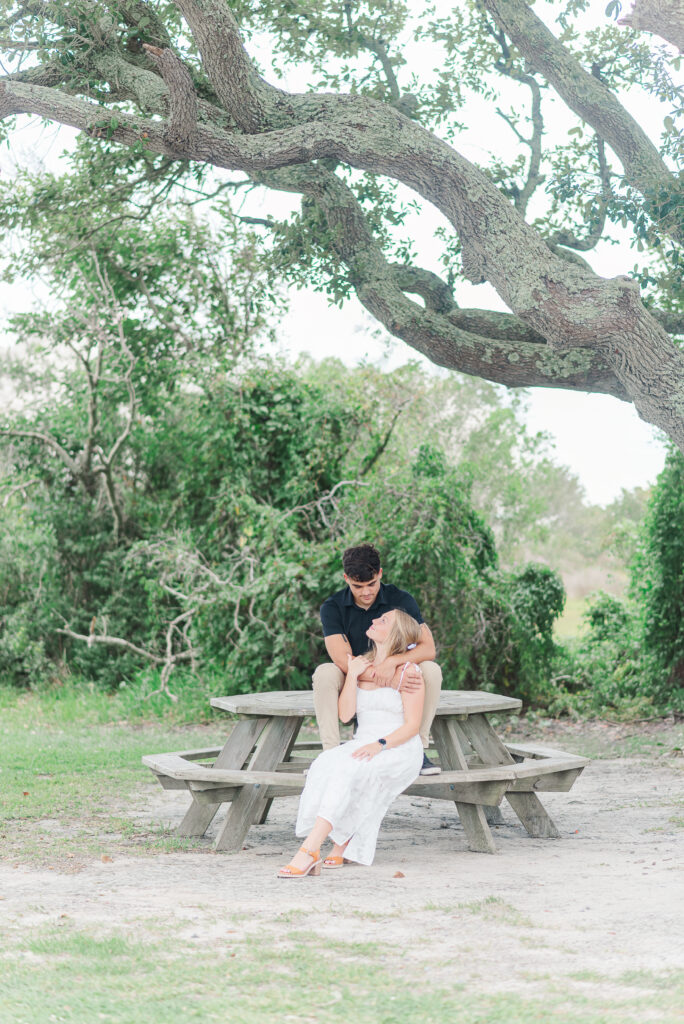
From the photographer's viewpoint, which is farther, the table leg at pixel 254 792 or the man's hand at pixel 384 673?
the table leg at pixel 254 792

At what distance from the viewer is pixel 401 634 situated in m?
5.71

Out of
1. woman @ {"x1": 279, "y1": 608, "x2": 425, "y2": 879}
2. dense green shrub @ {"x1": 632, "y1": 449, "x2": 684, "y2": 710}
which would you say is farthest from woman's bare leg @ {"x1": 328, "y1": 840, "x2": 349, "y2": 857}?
dense green shrub @ {"x1": 632, "y1": 449, "x2": 684, "y2": 710}

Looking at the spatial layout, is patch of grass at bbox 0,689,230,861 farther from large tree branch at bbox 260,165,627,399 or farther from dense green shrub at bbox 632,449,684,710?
dense green shrub at bbox 632,449,684,710

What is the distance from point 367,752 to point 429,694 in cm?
50

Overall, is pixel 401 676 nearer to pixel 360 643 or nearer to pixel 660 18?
pixel 360 643

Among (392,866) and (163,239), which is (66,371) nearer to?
(163,239)

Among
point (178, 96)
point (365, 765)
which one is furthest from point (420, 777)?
point (178, 96)

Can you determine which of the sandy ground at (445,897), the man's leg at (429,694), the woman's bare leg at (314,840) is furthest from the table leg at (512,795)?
the woman's bare leg at (314,840)

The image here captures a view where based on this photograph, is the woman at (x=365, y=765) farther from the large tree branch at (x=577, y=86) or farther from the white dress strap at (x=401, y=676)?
the large tree branch at (x=577, y=86)

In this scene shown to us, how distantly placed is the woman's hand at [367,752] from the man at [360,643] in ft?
0.86

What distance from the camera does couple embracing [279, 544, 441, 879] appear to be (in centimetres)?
536

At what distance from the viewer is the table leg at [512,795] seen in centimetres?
635

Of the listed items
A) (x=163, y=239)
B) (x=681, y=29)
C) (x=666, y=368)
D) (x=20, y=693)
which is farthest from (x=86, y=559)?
(x=681, y=29)

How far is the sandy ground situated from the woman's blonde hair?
114 centimetres
